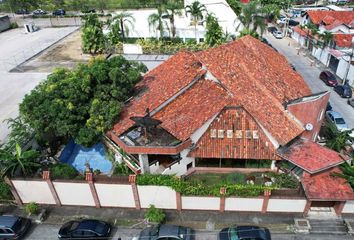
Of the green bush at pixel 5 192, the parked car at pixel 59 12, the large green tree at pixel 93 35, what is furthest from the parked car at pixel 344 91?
the parked car at pixel 59 12

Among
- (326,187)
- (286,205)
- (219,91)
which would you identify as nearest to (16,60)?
(219,91)

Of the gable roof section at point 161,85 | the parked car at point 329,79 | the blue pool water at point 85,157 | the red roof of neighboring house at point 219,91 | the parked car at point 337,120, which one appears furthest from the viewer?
the parked car at point 329,79

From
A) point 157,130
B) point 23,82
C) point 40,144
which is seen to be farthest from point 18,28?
point 157,130

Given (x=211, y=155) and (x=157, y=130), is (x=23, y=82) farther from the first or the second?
(x=211, y=155)

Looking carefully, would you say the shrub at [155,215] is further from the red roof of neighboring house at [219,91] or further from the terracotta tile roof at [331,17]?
the terracotta tile roof at [331,17]

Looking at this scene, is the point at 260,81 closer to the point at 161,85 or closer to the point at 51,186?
the point at 161,85

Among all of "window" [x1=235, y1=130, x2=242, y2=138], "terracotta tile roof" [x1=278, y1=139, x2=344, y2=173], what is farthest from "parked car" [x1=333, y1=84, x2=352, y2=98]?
"window" [x1=235, y1=130, x2=242, y2=138]
